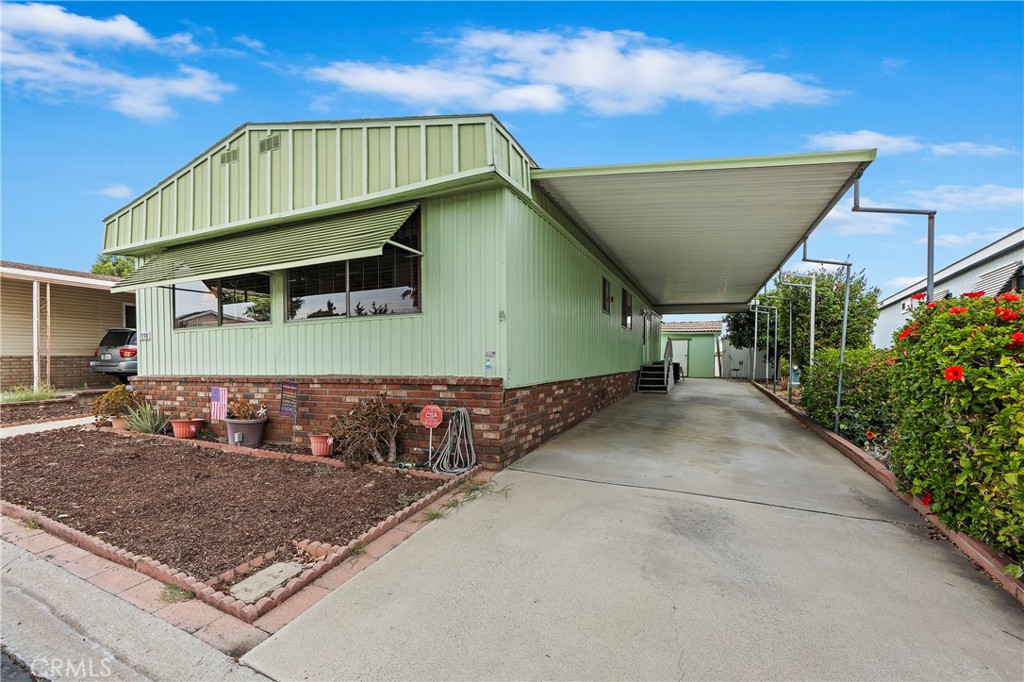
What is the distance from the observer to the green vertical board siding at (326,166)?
17.5 feet

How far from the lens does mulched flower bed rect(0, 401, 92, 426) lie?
848 centimetres

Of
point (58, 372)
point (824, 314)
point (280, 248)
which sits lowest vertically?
point (58, 372)

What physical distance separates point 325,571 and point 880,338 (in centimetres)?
2398

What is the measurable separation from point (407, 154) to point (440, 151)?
1.43ft

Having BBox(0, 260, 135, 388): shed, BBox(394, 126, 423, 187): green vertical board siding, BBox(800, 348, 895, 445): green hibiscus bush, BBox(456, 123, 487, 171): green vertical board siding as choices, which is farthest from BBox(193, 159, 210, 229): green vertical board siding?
BBox(800, 348, 895, 445): green hibiscus bush

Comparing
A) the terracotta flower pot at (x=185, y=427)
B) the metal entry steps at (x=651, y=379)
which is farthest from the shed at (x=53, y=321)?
the metal entry steps at (x=651, y=379)

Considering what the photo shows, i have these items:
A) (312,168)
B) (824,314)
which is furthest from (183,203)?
(824,314)

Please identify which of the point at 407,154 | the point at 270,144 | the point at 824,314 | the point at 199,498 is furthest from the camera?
the point at 824,314

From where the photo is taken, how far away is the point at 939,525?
3301 millimetres

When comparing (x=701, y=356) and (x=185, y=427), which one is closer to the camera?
(x=185, y=427)

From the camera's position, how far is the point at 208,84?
24.9ft

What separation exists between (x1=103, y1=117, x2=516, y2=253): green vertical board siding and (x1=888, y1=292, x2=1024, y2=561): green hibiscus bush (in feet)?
13.0

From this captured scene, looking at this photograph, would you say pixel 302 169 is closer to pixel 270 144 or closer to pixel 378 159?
pixel 270 144

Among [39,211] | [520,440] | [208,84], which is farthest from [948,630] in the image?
[39,211]
